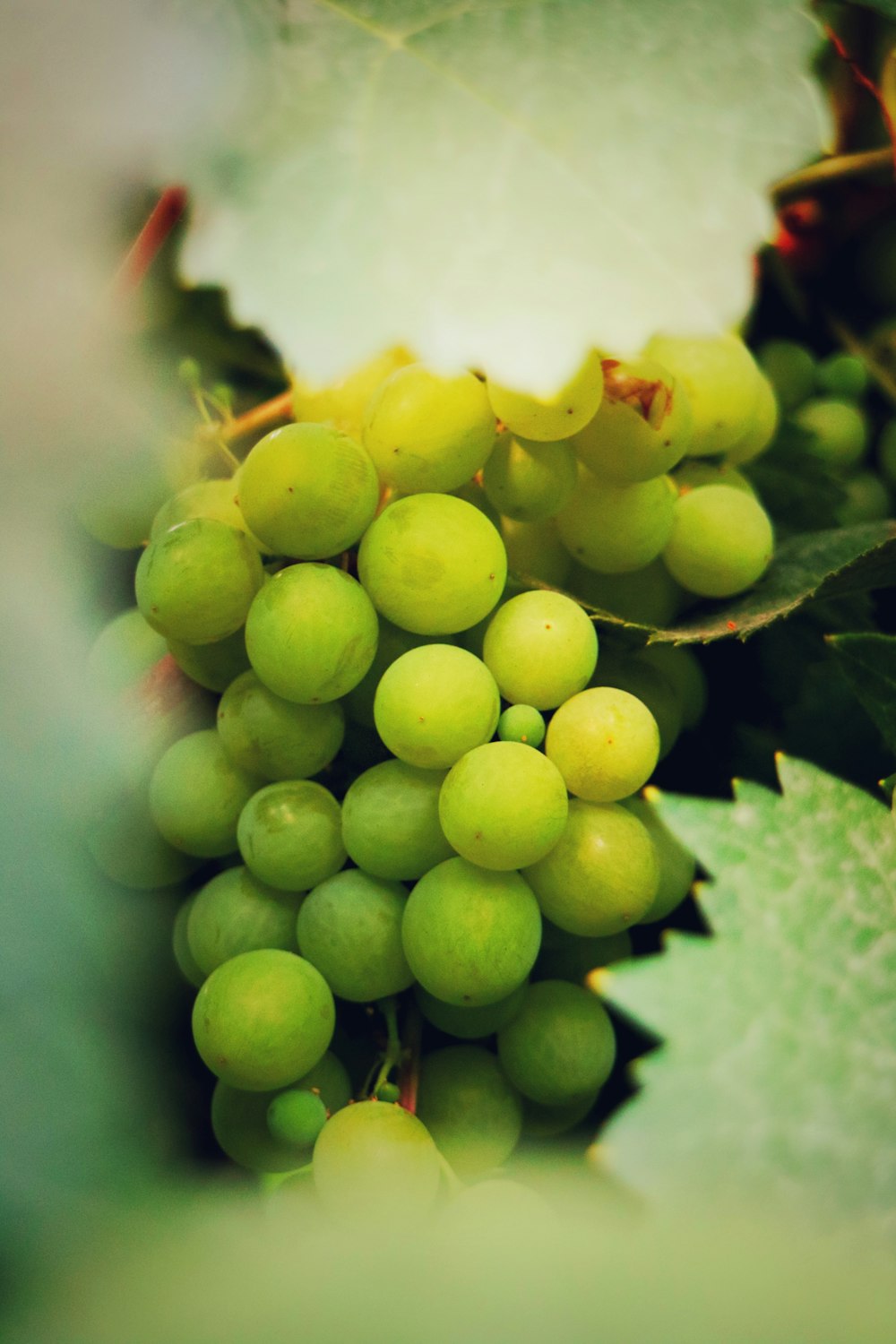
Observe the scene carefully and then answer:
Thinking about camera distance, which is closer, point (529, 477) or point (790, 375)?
point (529, 477)

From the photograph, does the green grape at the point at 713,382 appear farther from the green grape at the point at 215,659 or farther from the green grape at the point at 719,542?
the green grape at the point at 215,659

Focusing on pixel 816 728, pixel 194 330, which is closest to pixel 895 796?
pixel 816 728

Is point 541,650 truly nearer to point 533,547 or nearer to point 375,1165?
point 533,547

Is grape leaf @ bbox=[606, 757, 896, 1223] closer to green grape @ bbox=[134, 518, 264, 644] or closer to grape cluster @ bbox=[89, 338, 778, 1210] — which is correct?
grape cluster @ bbox=[89, 338, 778, 1210]

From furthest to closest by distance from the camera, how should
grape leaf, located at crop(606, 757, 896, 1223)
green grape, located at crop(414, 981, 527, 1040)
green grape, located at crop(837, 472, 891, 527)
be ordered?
green grape, located at crop(837, 472, 891, 527) < green grape, located at crop(414, 981, 527, 1040) < grape leaf, located at crop(606, 757, 896, 1223)

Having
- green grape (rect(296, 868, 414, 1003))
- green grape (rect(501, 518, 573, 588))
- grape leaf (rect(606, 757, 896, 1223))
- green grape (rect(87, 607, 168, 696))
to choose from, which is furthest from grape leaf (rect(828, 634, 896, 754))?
green grape (rect(87, 607, 168, 696))

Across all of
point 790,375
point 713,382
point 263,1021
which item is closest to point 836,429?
point 790,375

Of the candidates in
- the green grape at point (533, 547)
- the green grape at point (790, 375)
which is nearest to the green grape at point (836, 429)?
the green grape at point (790, 375)
